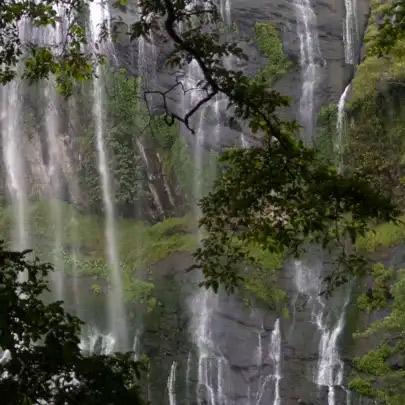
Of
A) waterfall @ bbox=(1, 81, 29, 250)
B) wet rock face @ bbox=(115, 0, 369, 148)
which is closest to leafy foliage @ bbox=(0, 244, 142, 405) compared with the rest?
wet rock face @ bbox=(115, 0, 369, 148)

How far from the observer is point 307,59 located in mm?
17422

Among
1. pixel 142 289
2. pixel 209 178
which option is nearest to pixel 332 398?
pixel 142 289

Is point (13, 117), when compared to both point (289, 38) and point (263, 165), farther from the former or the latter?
point (263, 165)

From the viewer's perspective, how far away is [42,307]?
3.33m

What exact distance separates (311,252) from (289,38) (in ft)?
21.4

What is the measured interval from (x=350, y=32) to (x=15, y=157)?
1054 centimetres

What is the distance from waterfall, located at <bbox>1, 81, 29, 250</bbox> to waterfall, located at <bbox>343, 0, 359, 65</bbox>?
9524mm

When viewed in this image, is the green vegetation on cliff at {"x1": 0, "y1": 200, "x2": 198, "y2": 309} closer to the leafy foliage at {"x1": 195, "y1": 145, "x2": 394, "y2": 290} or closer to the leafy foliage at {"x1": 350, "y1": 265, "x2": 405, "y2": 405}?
the leafy foliage at {"x1": 350, "y1": 265, "x2": 405, "y2": 405}

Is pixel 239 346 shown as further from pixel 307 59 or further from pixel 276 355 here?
pixel 307 59

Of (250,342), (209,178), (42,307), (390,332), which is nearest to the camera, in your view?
(42,307)

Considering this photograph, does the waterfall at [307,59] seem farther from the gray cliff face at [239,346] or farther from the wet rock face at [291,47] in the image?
the gray cliff face at [239,346]

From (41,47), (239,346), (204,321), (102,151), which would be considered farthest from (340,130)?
(41,47)

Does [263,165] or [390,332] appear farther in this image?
[390,332]

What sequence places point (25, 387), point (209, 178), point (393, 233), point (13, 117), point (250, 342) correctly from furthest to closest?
point (13, 117) < point (209, 178) < point (393, 233) < point (250, 342) < point (25, 387)
